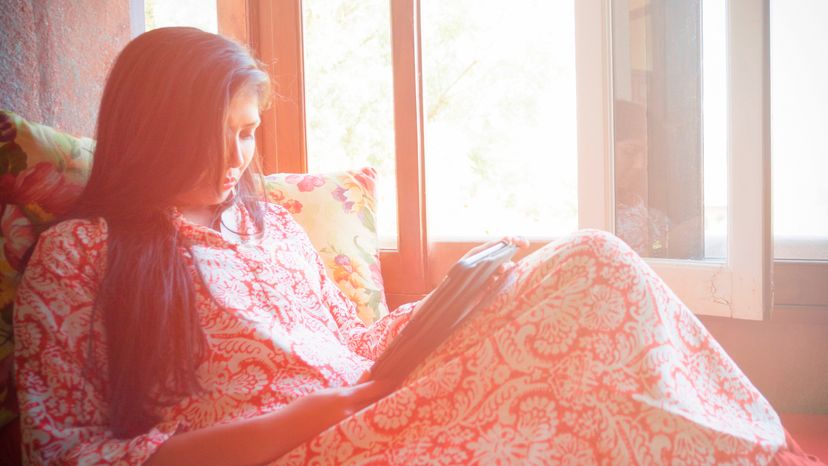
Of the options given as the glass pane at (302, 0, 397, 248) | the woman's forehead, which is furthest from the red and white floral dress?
the glass pane at (302, 0, 397, 248)

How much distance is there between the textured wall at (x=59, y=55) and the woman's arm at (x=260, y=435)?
866 mm

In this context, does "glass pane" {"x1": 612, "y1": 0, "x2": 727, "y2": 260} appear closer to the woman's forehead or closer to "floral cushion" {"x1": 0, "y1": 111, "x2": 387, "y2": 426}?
the woman's forehead

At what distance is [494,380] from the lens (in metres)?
0.80

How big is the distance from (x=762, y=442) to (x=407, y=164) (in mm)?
1518

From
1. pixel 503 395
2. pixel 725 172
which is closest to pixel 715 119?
pixel 725 172

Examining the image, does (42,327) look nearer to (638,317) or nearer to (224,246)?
(224,246)

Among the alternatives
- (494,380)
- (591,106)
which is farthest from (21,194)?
(591,106)

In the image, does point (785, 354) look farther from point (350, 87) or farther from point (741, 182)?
point (350, 87)

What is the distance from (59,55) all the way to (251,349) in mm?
902

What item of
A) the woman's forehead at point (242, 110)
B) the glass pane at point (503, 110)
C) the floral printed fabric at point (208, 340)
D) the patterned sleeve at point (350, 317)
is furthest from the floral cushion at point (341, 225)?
the glass pane at point (503, 110)

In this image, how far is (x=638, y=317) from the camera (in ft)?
2.70

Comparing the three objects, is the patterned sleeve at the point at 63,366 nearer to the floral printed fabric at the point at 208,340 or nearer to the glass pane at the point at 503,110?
the floral printed fabric at the point at 208,340

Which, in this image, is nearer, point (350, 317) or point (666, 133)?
point (350, 317)

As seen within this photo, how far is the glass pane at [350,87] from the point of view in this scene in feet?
8.63
